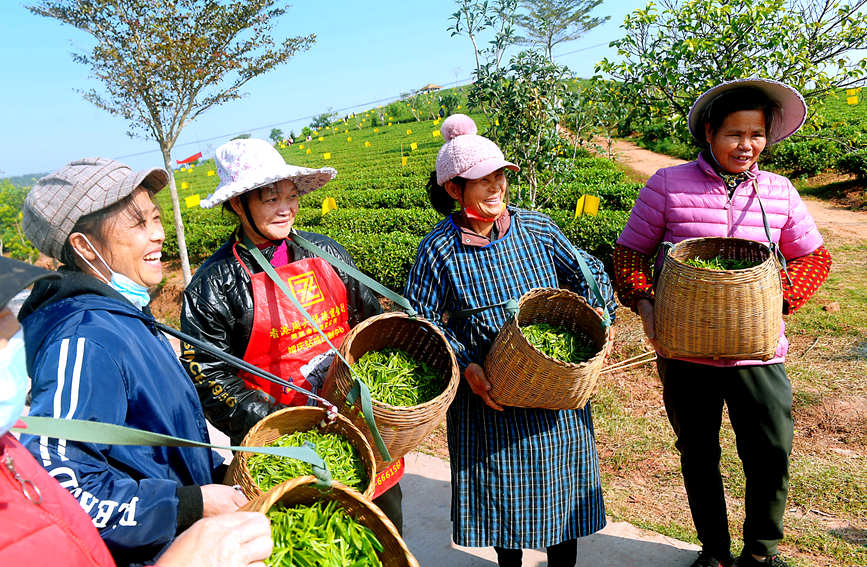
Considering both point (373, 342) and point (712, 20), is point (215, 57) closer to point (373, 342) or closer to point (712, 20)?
point (712, 20)

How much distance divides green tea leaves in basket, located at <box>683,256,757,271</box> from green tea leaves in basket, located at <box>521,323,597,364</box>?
1.70 ft

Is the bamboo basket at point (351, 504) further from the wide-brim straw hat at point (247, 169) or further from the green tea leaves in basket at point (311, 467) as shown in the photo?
the wide-brim straw hat at point (247, 169)

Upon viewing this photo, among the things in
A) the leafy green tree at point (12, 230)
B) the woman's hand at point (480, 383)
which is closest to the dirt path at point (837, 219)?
the woman's hand at point (480, 383)

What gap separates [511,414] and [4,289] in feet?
6.02

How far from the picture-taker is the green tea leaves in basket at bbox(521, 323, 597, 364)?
2027mm

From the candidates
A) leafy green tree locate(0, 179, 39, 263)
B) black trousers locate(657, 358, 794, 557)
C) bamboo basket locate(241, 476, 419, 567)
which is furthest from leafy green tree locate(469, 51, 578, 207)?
leafy green tree locate(0, 179, 39, 263)

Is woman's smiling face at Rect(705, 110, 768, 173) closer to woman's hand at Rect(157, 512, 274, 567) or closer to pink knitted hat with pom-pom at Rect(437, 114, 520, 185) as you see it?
pink knitted hat with pom-pom at Rect(437, 114, 520, 185)

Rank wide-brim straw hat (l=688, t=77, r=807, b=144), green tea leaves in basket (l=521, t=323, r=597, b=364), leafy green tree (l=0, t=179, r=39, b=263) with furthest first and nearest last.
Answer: leafy green tree (l=0, t=179, r=39, b=263), wide-brim straw hat (l=688, t=77, r=807, b=144), green tea leaves in basket (l=521, t=323, r=597, b=364)

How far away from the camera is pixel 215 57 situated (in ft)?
24.6

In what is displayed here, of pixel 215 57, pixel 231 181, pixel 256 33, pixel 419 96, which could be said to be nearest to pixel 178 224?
pixel 215 57

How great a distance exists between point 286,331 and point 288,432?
18.8 inches

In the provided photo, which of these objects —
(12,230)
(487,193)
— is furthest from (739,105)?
(12,230)

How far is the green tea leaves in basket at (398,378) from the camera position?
190 cm

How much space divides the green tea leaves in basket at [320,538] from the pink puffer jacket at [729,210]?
1595 millimetres
